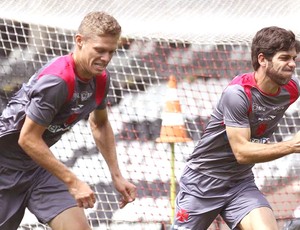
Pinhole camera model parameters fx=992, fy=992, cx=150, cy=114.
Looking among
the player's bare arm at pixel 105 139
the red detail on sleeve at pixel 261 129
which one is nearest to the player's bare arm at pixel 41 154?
the player's bare arm at pixel 105 139

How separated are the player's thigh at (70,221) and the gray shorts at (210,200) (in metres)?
0.78

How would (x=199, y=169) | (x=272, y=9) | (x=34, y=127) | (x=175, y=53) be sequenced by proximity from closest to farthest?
(x=34, y=127)
(x=199, y=169)
(x=272, y=9)
(x=175, y=53)

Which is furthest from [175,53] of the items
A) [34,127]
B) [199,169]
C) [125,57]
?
[34,127]

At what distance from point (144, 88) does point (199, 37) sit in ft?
3.96

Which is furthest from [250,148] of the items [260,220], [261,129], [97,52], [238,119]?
[97,52]

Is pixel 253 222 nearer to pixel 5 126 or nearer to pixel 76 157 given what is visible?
pixel 5 126

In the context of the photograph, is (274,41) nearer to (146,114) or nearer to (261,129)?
(261,129)

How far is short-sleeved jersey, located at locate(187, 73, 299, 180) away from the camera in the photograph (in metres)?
5.48

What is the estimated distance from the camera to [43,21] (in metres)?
7.50

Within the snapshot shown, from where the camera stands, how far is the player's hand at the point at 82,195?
4.98 metres

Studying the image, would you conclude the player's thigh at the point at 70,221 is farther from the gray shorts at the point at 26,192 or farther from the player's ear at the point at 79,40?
the player's ear at the point at 79,40

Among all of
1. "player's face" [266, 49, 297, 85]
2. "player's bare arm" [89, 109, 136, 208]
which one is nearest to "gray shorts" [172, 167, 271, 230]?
"player's bare arm" [89, 109, 136, 208]

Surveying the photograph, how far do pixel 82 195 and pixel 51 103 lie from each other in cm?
51

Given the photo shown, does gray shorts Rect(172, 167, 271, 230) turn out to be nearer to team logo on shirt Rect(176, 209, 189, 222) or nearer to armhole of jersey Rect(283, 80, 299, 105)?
team logo on shirt Rect(176, 209, 189, 222)
